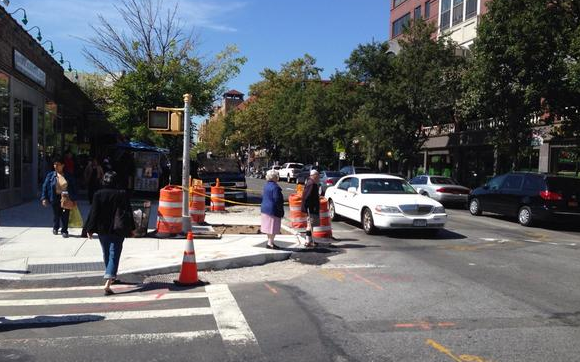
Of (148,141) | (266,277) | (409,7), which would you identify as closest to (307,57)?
(409,7)

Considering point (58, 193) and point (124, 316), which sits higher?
point (58, 193)

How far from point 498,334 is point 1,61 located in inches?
565

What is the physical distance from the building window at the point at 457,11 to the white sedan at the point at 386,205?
26.4 metres

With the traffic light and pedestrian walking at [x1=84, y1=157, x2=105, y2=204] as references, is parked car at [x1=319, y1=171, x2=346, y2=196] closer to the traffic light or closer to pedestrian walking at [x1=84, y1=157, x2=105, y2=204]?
pedestrian walking at [x1=84, y1=157, x2=105, y2=204]

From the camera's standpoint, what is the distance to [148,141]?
25.4 meters

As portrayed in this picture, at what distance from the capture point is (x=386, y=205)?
13.0 metres

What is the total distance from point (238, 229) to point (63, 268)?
561 centimetres

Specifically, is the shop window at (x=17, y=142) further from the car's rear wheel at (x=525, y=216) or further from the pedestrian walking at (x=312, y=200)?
the car's rear wheel at (x=525, y=216)

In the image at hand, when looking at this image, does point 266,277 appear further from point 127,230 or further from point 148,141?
point 148,141

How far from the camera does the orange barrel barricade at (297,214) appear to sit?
529 inches

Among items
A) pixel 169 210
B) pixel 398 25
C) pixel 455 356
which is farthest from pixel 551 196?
pixel 398 25

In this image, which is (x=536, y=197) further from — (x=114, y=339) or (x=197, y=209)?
(x=114, y=339)

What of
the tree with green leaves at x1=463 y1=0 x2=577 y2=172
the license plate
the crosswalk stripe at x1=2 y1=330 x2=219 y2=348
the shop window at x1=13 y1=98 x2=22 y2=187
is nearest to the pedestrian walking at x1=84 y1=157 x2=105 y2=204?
the shop window at x1=13 y1=98 x2=22 y2=187

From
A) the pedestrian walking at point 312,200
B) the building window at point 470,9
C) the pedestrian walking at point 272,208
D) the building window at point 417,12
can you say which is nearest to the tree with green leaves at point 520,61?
the pedestrian walking at point 312,200
